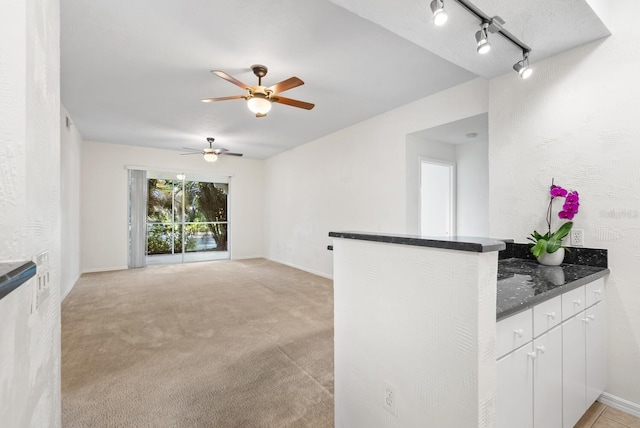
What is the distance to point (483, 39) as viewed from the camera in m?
1.74

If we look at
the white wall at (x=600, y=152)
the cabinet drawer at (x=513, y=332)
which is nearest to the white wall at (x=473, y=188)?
the white wall at (x=600, y=152)

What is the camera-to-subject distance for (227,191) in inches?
309

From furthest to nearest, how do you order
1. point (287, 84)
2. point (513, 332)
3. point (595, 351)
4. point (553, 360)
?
point (287, 84) < point (595, 351) < point (553, 360) < point (513, 332)

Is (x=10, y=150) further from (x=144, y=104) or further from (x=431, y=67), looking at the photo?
(x=144, y=104)

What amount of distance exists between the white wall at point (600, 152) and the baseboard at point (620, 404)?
29mm

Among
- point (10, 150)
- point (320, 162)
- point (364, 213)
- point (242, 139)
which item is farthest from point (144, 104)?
point (10, 150)

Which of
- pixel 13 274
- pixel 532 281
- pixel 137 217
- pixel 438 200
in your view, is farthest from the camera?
pixel 137 217

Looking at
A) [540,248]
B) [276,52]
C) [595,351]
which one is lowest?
[595,351]

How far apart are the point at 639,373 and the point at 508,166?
1652 mm

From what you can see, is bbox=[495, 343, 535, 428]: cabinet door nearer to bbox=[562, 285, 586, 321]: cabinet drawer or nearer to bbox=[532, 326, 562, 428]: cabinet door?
bbox=[532, 326, 562, 428]: cabinet door

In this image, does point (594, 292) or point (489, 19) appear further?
point (594, 292)

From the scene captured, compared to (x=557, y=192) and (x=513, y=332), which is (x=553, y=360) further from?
(x=557, y=192)

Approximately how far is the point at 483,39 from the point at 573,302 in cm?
→ 162

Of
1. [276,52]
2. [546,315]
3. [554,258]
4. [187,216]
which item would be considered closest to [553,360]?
[546,315]
